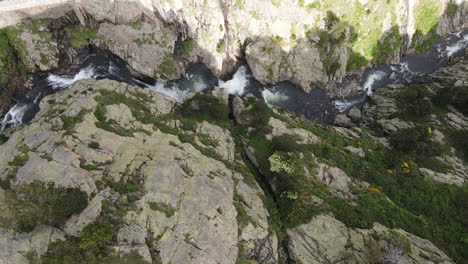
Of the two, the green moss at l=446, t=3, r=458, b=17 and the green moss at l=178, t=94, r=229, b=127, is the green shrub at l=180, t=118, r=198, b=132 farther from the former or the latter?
the green moss at l=446, t=3, r=458, b=17

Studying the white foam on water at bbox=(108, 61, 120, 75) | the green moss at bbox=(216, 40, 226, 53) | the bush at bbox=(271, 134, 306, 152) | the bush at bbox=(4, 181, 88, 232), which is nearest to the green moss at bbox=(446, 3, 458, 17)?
the green moss at bbox=(216, 40, 226, 53)

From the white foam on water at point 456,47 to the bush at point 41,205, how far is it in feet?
276

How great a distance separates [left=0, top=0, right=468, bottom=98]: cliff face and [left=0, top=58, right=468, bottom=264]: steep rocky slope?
13426mm

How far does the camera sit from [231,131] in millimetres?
43844

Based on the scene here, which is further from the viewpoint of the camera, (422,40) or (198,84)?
(422,40)

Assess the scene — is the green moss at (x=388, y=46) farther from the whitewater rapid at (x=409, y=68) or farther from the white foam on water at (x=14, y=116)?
the white foam on water at (x=14, y=116)

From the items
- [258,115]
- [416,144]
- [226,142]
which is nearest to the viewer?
[226,142]

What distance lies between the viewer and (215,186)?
95.6 feet

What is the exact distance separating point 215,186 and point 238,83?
33531 millimetres

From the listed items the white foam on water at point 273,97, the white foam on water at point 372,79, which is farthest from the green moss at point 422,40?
the white foam on water at point 273,97

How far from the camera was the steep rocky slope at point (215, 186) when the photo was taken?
72.7ft

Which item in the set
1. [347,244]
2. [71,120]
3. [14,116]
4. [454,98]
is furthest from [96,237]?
[454,98]

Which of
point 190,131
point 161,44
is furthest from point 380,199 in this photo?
point 161,44

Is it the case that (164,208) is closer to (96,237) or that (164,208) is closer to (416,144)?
(96,237)
